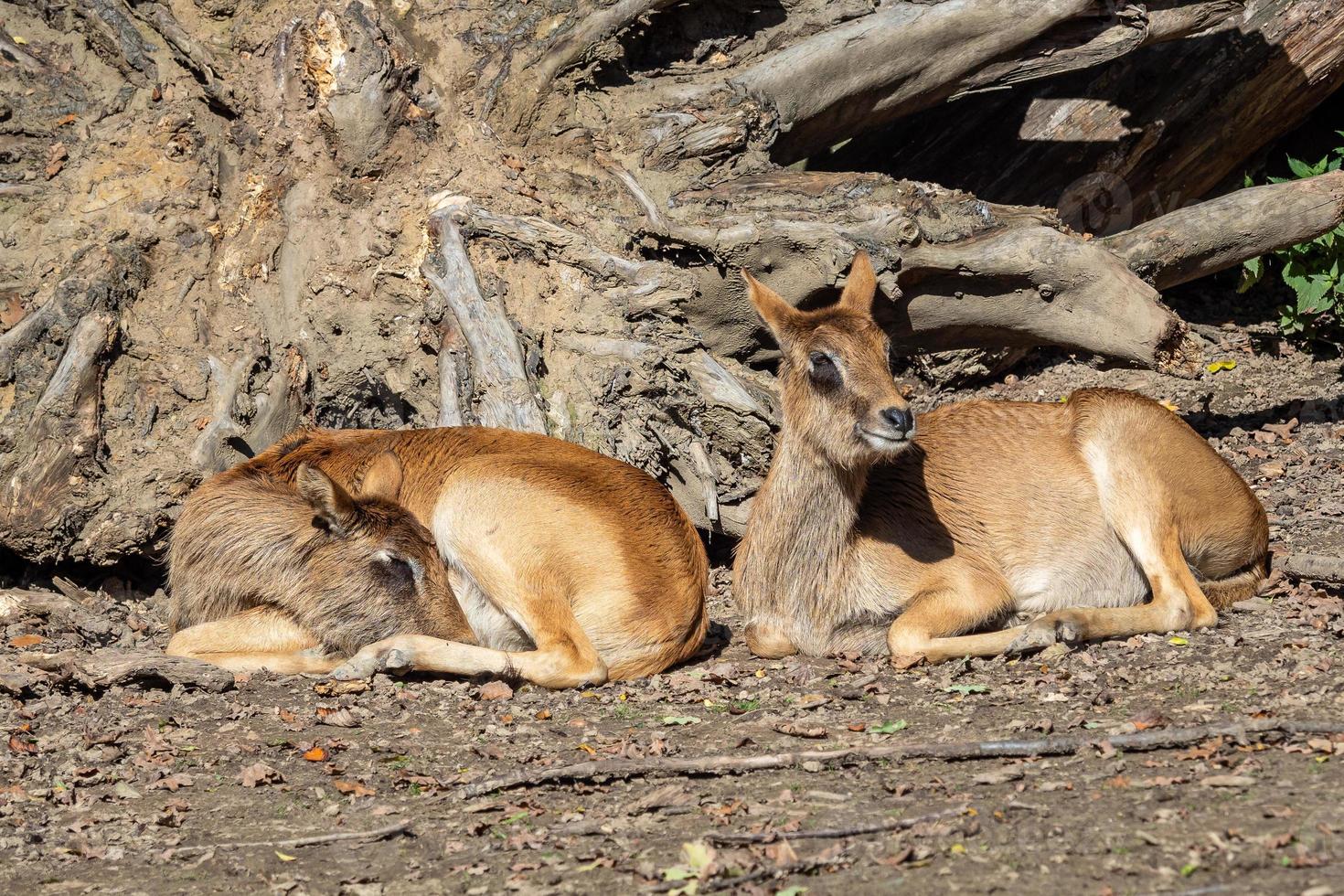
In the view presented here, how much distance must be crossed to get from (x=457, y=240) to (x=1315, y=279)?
696 cm

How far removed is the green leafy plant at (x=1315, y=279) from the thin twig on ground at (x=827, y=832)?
772 cm

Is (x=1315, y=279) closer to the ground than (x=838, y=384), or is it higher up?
closer to the ground

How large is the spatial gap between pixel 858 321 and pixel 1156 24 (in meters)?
4.35

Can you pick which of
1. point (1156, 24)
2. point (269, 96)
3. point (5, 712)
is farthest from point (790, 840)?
point (1156, 24)

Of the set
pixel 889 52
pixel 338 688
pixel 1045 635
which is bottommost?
pixel 1045 635

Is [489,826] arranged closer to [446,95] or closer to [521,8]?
[446,95]

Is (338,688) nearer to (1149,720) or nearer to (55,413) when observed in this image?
(55,413)

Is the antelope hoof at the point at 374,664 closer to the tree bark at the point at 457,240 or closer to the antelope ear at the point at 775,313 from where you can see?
the tree bark at the point at 457,240

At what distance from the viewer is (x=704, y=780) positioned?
5195mm

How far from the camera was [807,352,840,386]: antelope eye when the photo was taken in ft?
22.7

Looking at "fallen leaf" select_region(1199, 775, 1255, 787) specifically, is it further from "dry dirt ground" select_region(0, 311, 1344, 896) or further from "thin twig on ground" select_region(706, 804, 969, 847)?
"thin twig on ground" select_region(706, 804, 969, 847)

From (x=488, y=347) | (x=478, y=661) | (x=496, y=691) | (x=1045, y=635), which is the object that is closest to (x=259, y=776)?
(x=496, y=691)

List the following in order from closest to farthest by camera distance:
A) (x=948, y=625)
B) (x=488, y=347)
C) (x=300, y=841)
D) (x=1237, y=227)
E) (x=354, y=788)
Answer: (x=300, y=841) < (x=354, y=788) < (x=948, y=625) < (x=488, y=347) < (x=1237, y=227)

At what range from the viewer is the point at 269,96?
8867mm
